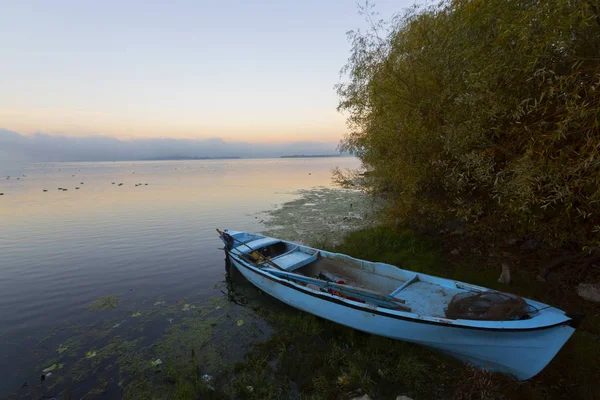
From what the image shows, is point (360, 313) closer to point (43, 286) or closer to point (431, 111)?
point (431, 111)

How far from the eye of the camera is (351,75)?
14.7 m

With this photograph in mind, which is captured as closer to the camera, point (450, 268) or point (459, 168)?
point (459, 168)

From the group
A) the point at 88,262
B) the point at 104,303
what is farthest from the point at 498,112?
the point at 88,262

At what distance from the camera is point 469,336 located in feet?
20.9

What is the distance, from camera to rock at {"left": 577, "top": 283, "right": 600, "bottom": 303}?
8.18 meters

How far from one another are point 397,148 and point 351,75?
7.14 metres

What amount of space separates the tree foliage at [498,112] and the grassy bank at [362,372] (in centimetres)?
296

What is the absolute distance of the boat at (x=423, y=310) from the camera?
19.2 ft

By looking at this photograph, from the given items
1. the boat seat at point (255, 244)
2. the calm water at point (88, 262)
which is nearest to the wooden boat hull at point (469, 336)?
the boat seat at point (255, 244)

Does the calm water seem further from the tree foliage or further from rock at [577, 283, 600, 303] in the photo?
rock at [577, 283, 600, 303]

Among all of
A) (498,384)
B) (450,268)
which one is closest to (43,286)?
(498,384)

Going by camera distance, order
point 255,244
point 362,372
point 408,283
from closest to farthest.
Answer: point 362,372 → point 408,283 → point 255,244

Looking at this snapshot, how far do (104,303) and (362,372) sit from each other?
1088 cm

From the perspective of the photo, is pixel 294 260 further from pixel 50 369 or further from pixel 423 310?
pixel 50 369
